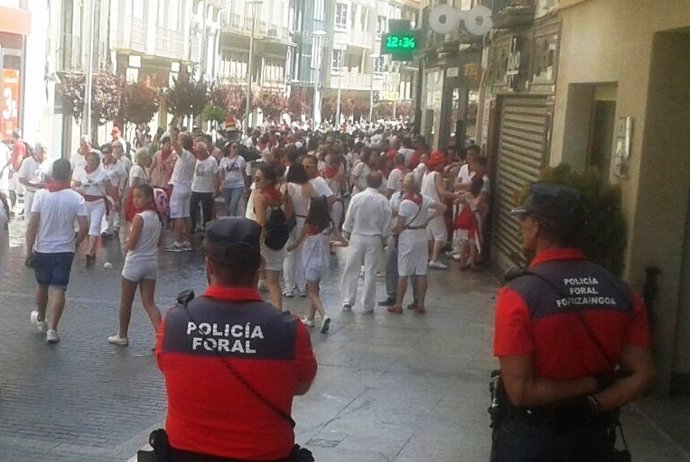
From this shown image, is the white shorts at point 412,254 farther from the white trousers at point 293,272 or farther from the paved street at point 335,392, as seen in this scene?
the white trousers at point 293,272

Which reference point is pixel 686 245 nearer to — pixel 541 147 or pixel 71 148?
pixel 541 147

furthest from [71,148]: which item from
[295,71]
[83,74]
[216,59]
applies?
[295,71]

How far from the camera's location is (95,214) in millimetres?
17172

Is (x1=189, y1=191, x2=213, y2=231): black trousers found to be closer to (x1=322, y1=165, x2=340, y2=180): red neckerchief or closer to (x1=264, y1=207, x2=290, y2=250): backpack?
(x1=322, y1=165, x2=340, y2=180): red neckerchief

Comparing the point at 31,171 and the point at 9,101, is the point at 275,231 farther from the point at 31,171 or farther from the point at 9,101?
the point at 9,101

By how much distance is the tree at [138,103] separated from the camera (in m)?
39.6

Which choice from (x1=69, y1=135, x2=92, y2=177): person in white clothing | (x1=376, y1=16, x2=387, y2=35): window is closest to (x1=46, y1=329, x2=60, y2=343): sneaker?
(x1=69, y1=135, x2=92, y2=177): person in white clothing

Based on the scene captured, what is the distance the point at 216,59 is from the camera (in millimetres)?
65812

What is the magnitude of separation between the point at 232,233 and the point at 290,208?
905 cm

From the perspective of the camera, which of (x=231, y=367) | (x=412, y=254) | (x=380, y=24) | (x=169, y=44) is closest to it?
(x=231, y=367)

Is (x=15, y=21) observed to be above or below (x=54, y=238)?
above

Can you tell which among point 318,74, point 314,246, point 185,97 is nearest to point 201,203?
point 314,246

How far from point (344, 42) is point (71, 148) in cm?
5414

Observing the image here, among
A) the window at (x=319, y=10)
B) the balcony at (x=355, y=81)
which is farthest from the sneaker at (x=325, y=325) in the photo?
the balcony at (x=355, y=81)
